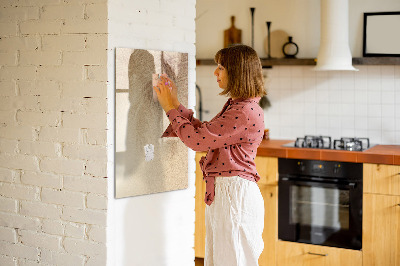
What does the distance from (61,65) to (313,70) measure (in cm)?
234

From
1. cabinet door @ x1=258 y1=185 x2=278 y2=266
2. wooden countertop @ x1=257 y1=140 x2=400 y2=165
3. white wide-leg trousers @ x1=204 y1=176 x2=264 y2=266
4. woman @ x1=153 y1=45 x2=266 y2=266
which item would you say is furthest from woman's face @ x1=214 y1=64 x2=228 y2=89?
cabinet door @ x1=258 y1=185 x2=278 y2=266

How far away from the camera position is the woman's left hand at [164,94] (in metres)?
2.80

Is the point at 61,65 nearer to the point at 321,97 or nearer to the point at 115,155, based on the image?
the point at 115,155

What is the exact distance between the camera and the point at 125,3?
2.69 meters

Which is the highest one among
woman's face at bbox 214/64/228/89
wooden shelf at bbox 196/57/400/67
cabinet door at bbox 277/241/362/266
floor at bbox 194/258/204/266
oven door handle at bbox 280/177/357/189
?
wooden shelf at bbox 196/57/400/67

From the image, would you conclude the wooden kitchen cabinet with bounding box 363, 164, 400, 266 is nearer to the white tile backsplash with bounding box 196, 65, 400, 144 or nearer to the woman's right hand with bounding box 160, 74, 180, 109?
the white tile backsplash with bounding box 196, 65, 400, 144

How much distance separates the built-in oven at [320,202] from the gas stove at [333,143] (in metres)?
0.20

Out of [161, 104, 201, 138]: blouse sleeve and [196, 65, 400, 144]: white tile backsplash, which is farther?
[196, 65, 400, 144]: white tile backsplash

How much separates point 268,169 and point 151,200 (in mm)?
1480

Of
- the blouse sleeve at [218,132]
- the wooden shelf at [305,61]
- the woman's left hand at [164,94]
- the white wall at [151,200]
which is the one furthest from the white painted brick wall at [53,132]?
the wooden shelf at [305,61]

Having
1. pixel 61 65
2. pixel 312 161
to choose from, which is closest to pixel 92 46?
pixel 61 65

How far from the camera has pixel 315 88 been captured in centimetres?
466

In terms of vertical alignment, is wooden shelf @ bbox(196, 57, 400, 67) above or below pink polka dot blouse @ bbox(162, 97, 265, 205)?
above

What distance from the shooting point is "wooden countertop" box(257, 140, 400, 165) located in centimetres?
380
